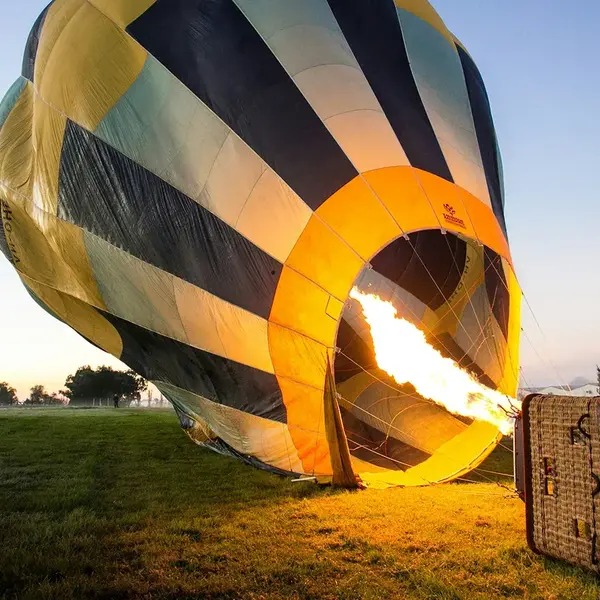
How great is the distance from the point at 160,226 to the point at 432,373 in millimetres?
2889

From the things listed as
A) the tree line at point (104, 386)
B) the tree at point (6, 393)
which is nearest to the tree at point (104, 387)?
the tree line at point (104, 386)

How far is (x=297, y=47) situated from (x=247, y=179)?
1255mm

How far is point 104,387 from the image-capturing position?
2197 inches

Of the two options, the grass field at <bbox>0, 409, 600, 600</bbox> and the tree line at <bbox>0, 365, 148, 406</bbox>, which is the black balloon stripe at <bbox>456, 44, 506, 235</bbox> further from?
the tree line at <bbox>0, 365, 148, 406</bbox>

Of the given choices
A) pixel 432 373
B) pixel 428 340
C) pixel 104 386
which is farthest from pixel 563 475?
pixel 104 386

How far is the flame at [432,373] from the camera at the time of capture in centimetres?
492

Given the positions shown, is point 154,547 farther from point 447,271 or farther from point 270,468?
point 447,271

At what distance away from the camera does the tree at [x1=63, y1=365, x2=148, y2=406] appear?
5559 cm

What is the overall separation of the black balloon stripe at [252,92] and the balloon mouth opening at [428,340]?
170 centimetres

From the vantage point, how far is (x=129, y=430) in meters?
10.9

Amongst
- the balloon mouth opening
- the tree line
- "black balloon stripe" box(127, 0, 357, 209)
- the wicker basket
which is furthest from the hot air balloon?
the tree line

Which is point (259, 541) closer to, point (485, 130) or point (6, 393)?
point (485, 130)

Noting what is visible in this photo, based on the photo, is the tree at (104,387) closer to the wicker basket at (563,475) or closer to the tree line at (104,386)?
the tree line at (104,386)

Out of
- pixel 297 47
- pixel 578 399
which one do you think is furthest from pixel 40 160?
pixel 578 399
